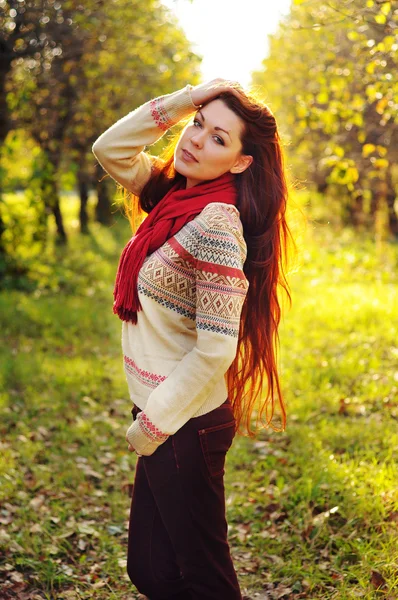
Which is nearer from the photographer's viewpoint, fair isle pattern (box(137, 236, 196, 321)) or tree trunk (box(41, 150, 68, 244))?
fair isle pattern (box(137, 236, 196, 321))

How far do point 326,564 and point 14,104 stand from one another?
958 centimetres

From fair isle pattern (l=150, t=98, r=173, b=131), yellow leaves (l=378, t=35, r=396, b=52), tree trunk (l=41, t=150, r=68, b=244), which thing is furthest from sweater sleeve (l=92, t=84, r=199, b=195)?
tree trunk (l=41, t=150, r=68, b=244)

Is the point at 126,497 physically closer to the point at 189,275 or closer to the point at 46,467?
the point at 46,467

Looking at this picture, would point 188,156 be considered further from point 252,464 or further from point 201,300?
point 252,464

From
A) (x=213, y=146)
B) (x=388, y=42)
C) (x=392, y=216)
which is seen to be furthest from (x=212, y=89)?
(x=392, y=216)

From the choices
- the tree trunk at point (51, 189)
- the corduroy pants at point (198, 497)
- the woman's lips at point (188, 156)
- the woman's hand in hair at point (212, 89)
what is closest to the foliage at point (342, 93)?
the woman's hand in hair at point (212, 89)

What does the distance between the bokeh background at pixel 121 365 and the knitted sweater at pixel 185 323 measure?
1.89ft

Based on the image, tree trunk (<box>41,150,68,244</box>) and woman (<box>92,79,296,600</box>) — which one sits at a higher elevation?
woman (<box>92,79,296,600</box>)

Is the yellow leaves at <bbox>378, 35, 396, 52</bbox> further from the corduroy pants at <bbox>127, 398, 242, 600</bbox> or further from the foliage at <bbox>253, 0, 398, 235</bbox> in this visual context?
the corduroy pants at <bbox>127, 398, 242, 600</bbox>

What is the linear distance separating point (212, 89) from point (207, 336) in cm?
104

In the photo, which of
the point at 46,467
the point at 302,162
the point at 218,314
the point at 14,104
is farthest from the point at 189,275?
the point at 302,162

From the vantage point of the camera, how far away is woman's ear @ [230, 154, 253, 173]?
292 centimetres

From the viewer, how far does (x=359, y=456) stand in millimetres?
5043

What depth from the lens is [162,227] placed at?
285 centimetres
